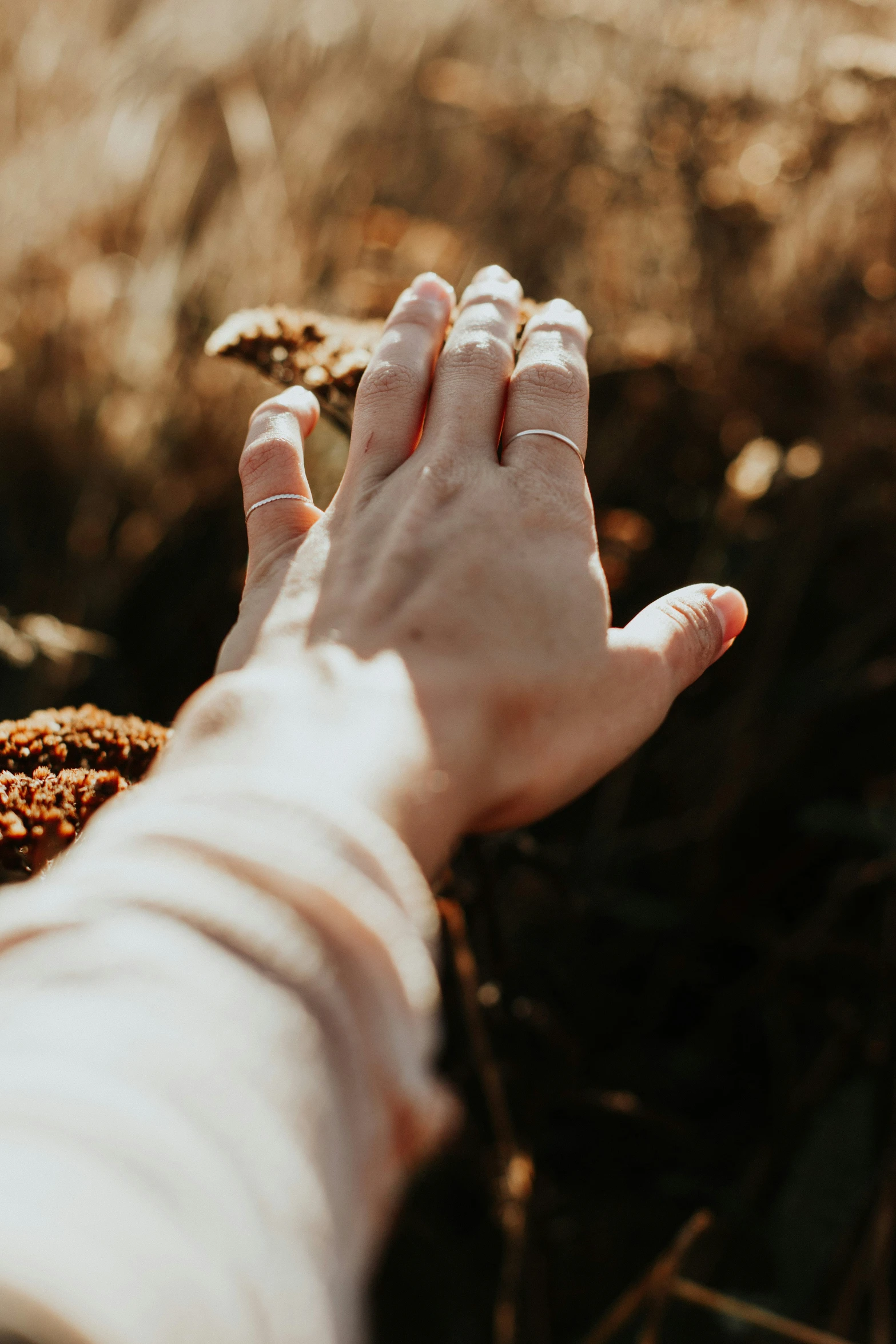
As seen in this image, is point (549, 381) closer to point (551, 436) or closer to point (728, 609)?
point (551, 436)

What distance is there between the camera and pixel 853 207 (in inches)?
84.3

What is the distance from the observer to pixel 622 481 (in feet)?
6.84

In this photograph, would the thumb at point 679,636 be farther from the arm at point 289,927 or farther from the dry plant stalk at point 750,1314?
the dry plant stalk at point 750,1314

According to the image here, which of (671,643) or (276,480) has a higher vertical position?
(276,480)

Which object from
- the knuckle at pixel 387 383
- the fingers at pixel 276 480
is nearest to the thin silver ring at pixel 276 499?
the fingers at pixel 276 480

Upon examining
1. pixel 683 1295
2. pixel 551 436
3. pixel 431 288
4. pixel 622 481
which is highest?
pixel 431 288

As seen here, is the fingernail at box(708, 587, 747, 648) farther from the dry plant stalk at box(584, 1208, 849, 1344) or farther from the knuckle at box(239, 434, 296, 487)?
the dry plant stalk at box(584, 1208, 849, 1344)

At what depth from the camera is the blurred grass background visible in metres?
1.57

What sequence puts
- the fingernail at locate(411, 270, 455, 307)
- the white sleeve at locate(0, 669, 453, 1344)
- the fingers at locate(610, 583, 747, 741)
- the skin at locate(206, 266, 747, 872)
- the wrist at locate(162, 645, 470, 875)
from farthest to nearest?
the fingernail at locate(411, 270, 455, 307)
the fingers at locate(610, 583, 747, 741)
the skin at locate(206, 266, 747, 872)
the wrist at locate(162, 645, 470, 875)
the white sleeve at locate(0, 669, 453, 1344)

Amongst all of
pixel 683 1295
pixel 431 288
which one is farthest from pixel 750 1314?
pixel 431 288

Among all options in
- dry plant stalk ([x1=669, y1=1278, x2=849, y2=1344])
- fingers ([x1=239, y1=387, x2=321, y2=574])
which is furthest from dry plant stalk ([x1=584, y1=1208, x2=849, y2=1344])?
fingers ([x1=239, y1=387, x2=321, y2=574])

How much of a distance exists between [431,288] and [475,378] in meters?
0.16

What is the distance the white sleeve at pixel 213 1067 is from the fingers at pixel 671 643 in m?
0.36

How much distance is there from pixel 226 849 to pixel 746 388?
6.28ft
